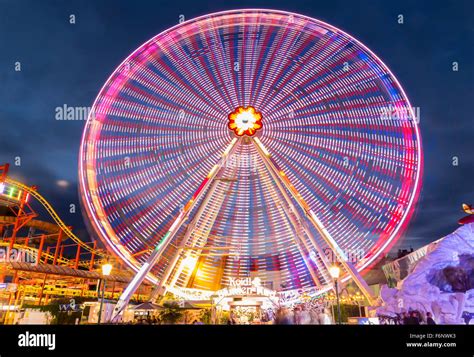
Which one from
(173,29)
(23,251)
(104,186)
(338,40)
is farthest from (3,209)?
(338,40)

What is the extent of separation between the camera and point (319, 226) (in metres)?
14.5

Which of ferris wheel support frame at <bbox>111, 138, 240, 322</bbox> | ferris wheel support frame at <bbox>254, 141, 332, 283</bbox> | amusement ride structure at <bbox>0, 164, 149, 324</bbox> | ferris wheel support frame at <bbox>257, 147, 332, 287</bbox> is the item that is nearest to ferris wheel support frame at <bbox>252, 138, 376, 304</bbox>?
ferris wheel support frame at <bbox>254, 141, 332, 283</bbox>

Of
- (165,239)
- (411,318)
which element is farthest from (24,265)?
(411,318)

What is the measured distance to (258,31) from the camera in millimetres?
16375

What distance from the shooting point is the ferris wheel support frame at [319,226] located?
44.9ft

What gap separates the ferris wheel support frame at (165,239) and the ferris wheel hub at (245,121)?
20.0 inches

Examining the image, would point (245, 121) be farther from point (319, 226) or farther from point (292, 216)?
point (319, 226)

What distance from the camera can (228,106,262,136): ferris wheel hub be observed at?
16.5 m

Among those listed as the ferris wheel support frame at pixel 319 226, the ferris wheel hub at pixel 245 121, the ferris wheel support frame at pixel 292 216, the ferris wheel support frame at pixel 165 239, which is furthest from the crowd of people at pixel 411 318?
the ferris wheel hub at pixel 245 121

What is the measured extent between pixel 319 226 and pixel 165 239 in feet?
19.3
